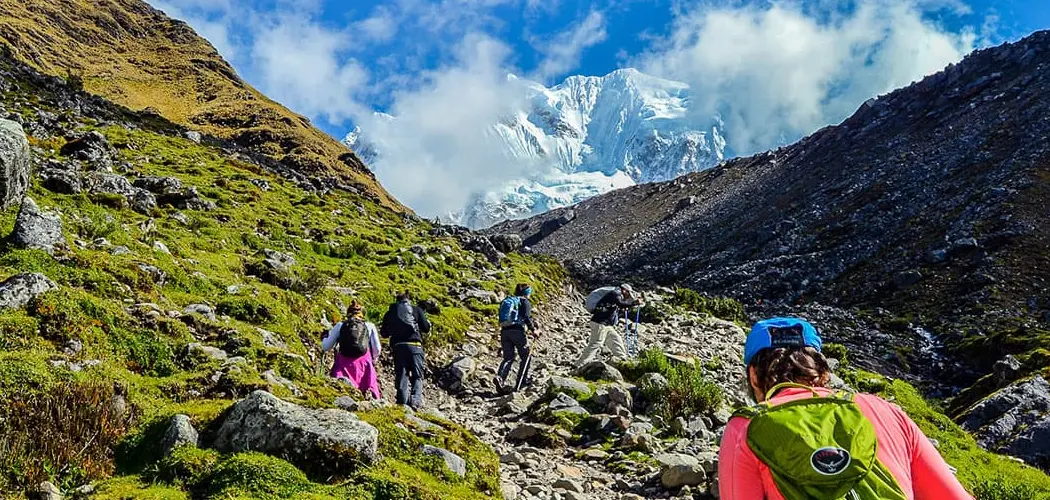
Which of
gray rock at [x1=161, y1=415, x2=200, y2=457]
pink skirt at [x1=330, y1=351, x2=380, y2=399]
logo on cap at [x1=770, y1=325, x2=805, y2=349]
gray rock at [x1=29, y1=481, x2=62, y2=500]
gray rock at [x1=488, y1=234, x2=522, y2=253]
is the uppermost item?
gray rock at [x1=488, y1=234, x2=522, y2=253]

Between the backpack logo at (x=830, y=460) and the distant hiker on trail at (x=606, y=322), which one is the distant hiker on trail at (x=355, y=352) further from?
the backpack logo at (x=830, y=460)

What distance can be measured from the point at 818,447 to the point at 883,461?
1.30ft

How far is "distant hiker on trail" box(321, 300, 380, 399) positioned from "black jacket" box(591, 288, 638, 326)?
7138 millimetres

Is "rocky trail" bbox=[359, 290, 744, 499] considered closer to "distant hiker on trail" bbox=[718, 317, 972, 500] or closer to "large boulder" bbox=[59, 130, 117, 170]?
"distant hiker on trail" bbox=[718, 317, 972, 500]

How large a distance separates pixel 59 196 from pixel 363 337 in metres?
10.6

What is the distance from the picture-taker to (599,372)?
44.7ft

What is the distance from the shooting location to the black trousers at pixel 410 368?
11.3 meters

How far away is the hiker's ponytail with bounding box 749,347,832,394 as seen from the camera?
2.98m

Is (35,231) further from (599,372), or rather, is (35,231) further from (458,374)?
(599,372)

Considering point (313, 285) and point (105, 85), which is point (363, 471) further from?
point (105, 85)

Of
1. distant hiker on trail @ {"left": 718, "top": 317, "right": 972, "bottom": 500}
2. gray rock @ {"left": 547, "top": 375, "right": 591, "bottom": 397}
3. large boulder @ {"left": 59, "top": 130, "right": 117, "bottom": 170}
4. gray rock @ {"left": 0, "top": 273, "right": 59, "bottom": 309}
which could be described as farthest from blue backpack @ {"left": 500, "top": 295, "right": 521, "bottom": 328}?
large boulder @ {"left": 59, "top": 130, "right": 117, "bottom": 170}

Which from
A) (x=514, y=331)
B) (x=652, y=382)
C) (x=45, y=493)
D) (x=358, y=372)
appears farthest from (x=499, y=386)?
(x=45, y=493)

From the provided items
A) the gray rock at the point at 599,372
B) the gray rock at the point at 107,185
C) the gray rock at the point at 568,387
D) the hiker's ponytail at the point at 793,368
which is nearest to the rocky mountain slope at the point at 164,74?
the gray rock at the point at 107,185

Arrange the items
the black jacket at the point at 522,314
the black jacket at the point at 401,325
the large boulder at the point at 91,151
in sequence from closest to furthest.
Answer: the black jacket at the point at 401,325 < the black jacket at the point at 522,314 < the large boulder at the point at 91,151
